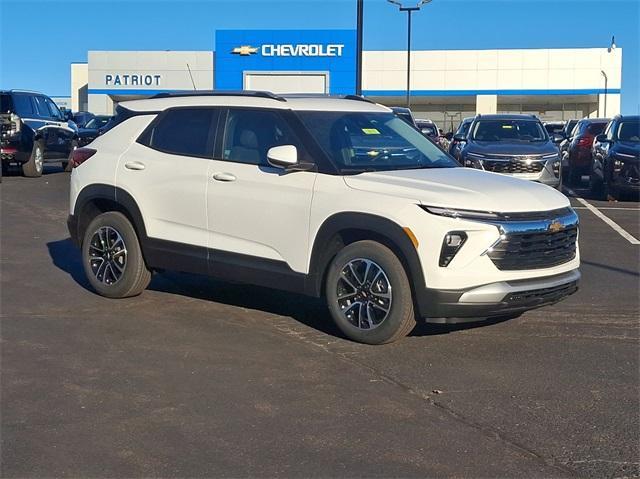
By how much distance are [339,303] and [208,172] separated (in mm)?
1593

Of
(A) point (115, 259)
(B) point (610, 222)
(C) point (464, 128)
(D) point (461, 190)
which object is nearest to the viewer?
(D) point (461, 190)

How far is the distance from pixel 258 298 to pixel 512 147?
28.1ft

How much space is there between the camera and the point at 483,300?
575 centimetres

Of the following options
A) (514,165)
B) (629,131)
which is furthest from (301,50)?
(514,165)

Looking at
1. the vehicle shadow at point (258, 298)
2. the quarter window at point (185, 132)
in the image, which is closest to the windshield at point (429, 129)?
the vehicle shadow at point (258, 298)

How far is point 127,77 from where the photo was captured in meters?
58.7

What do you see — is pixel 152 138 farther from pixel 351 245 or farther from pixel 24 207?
pixel 24 207

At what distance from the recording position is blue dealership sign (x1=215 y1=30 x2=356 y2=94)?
53812 mm

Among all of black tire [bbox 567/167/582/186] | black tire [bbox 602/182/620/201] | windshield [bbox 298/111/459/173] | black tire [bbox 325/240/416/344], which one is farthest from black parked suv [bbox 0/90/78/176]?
black tire [bbox 325/240/416/344]

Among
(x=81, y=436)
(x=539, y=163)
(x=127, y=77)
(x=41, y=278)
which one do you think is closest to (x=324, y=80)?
(x=127, y=77)

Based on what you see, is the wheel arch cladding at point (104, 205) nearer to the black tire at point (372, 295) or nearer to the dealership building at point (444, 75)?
the black tire at point (372, 295)

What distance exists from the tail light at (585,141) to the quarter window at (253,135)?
553 inches

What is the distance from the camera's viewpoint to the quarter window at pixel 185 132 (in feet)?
23.2

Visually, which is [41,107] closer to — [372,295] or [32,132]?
[32,132]
